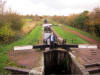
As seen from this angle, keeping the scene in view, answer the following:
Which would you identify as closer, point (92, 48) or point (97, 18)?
point (92, 48)

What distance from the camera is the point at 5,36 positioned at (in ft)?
34.7

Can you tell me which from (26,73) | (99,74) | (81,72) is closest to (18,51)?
(26,73)

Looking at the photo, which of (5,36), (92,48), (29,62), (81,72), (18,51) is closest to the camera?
(81,72)

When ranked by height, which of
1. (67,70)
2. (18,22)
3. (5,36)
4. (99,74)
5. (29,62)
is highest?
(18,22)

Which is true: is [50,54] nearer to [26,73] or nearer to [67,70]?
[67,70]

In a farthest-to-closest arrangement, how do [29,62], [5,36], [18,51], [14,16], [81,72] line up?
[14,16] < [5,36] < [18,51] < [29,62] < [81,72]

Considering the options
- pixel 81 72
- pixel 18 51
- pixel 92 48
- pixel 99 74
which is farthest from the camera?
pixel 92 48

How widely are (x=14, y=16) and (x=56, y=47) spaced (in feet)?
27.7

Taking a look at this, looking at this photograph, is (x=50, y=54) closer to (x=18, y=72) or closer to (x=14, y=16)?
(x=18, y=72)

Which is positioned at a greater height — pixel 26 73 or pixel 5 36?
pixel 5 36

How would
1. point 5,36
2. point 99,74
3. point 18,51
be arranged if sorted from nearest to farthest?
point 99,74, point 18,51, point 5,36

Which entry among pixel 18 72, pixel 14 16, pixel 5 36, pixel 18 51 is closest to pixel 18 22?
pixel 14 16

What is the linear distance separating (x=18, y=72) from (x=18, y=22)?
11.0 meters

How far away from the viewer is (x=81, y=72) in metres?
5.29
